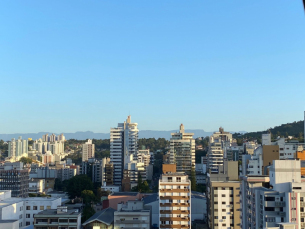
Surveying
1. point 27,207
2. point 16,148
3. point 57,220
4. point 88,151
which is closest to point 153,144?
point 88,151

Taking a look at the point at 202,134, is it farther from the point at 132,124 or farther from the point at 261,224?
the point at 261,224

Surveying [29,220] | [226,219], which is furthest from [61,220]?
[226,219]

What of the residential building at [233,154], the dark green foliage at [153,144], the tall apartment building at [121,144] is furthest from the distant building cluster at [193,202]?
the dark green foliage at [153,144]

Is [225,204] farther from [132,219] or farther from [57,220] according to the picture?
[57,220]

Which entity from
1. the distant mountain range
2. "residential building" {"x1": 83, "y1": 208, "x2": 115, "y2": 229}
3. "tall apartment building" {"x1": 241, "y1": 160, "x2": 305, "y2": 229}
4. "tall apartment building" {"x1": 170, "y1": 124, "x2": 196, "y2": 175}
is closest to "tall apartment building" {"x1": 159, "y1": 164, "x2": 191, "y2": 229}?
"residential building" {"x1": 83, "y1": 208, "x2": 115, "y2": 229}

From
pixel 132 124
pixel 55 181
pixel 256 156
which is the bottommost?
pixel 55 181
